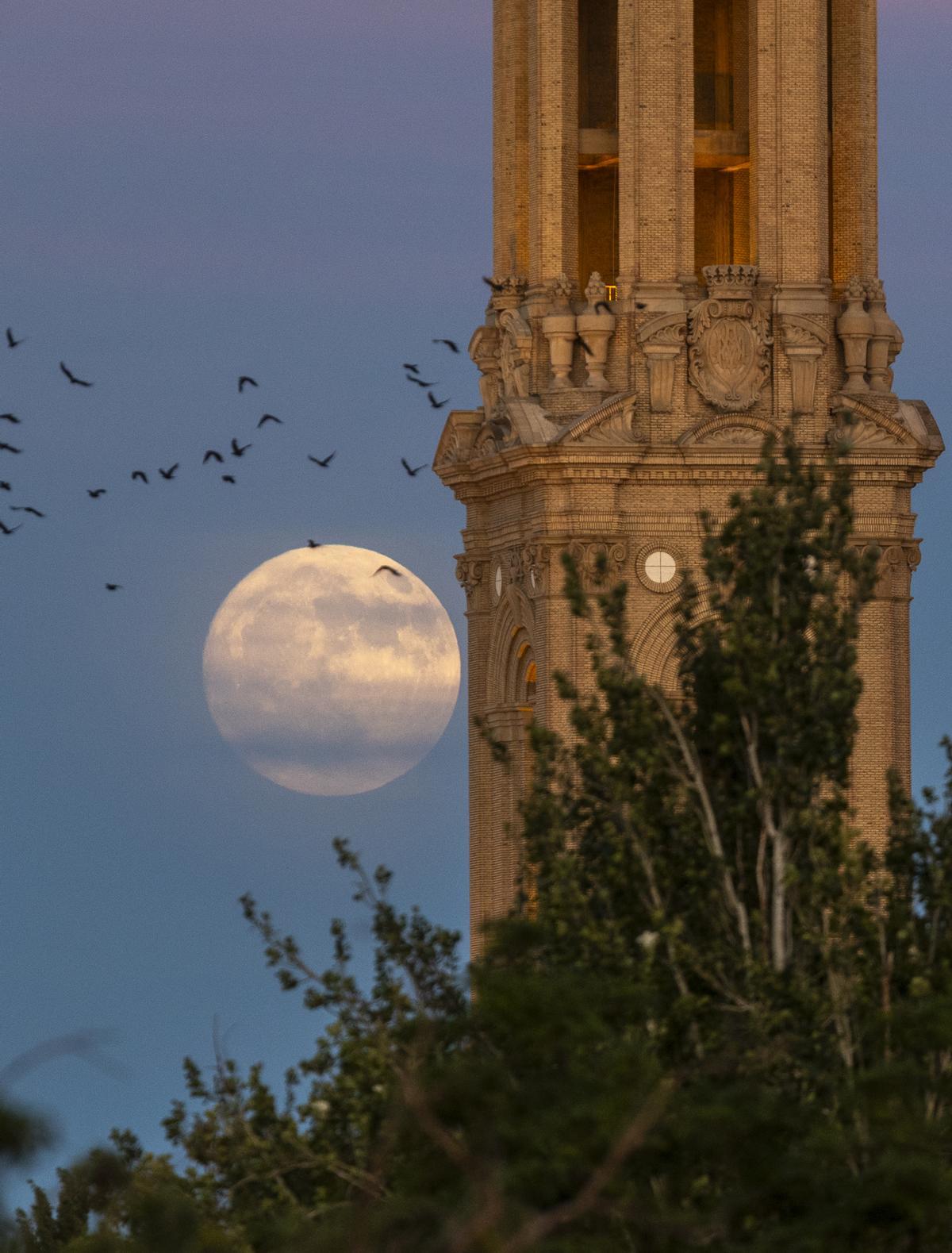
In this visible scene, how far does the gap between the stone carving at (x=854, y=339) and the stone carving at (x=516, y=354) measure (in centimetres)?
600

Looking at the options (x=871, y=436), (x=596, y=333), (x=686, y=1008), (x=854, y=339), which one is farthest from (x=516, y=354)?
(x=686, y=1008)

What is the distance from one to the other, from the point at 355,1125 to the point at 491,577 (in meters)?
37.8

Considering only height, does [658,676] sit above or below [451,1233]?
above

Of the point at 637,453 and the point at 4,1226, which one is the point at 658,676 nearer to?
the point at 637,453

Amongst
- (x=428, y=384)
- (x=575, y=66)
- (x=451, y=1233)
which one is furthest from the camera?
(x=575, y=66)

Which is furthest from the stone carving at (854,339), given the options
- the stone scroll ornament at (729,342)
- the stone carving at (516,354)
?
the stone carving at (516,354)

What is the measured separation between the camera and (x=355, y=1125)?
4353cm

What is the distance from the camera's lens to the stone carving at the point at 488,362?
79.6m

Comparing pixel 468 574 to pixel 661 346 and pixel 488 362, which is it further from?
pixel 661 346

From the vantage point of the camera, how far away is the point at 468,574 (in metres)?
81.4

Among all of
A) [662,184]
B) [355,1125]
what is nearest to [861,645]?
[662,184]

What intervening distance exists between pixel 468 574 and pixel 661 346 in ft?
23.4

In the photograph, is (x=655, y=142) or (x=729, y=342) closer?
(x=729, y=342)

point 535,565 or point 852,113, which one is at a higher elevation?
point 852,113
